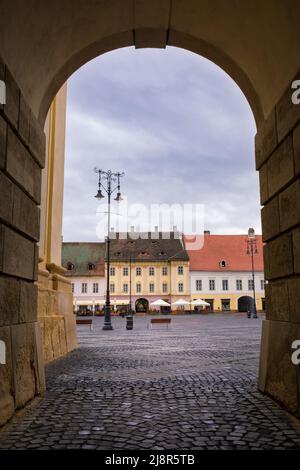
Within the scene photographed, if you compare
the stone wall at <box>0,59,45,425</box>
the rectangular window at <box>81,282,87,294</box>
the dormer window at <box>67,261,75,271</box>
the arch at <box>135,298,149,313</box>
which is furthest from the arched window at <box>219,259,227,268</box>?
the stone wall at <box>0,59,45,425</box>

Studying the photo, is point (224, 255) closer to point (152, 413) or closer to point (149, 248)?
point (149, 248)

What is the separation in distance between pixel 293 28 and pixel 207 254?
64.6m

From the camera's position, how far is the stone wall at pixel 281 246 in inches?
188

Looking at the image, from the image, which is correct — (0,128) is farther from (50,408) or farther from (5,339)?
(50,408)

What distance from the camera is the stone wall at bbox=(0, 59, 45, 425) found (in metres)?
4.65

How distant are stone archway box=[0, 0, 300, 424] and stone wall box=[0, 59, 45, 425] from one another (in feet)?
0.04

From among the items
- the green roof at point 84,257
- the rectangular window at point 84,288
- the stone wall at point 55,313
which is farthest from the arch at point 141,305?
the stone wall at point 55,313

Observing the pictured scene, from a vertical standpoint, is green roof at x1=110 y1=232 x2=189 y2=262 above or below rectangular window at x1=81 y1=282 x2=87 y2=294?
above

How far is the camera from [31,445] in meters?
3.74

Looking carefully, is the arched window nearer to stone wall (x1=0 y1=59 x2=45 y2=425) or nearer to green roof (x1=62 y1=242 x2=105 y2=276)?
green roof (x1=62 y1=242 x2=105 y2=276)

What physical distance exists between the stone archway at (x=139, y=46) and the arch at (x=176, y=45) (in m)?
0.02

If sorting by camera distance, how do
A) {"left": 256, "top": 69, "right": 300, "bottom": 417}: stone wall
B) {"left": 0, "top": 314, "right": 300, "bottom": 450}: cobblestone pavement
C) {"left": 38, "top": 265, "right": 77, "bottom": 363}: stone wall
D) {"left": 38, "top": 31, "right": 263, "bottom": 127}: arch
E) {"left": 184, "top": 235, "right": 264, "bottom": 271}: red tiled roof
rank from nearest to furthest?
1. {"left": 0, "top": 314, "right": 300, "bottom": 450}: cobblestone pavement
2. {"left": 256, "top": 69, "right": 300, "bottom": 417}: stone wall
3. {"left": 38, "top": 31, "right": 263, "bottom": 127}: arch
4. {"left": 38, "top": 265, "right": 77, "bottom": 363}: stone wall
5. {"left": 184, "top": 235, "right": 264, "bottom": 271}: red tiled roof

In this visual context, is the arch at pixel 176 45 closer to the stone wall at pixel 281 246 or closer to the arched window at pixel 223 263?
the stone wall at pixel 281 246

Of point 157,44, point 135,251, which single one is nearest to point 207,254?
point 135,251
